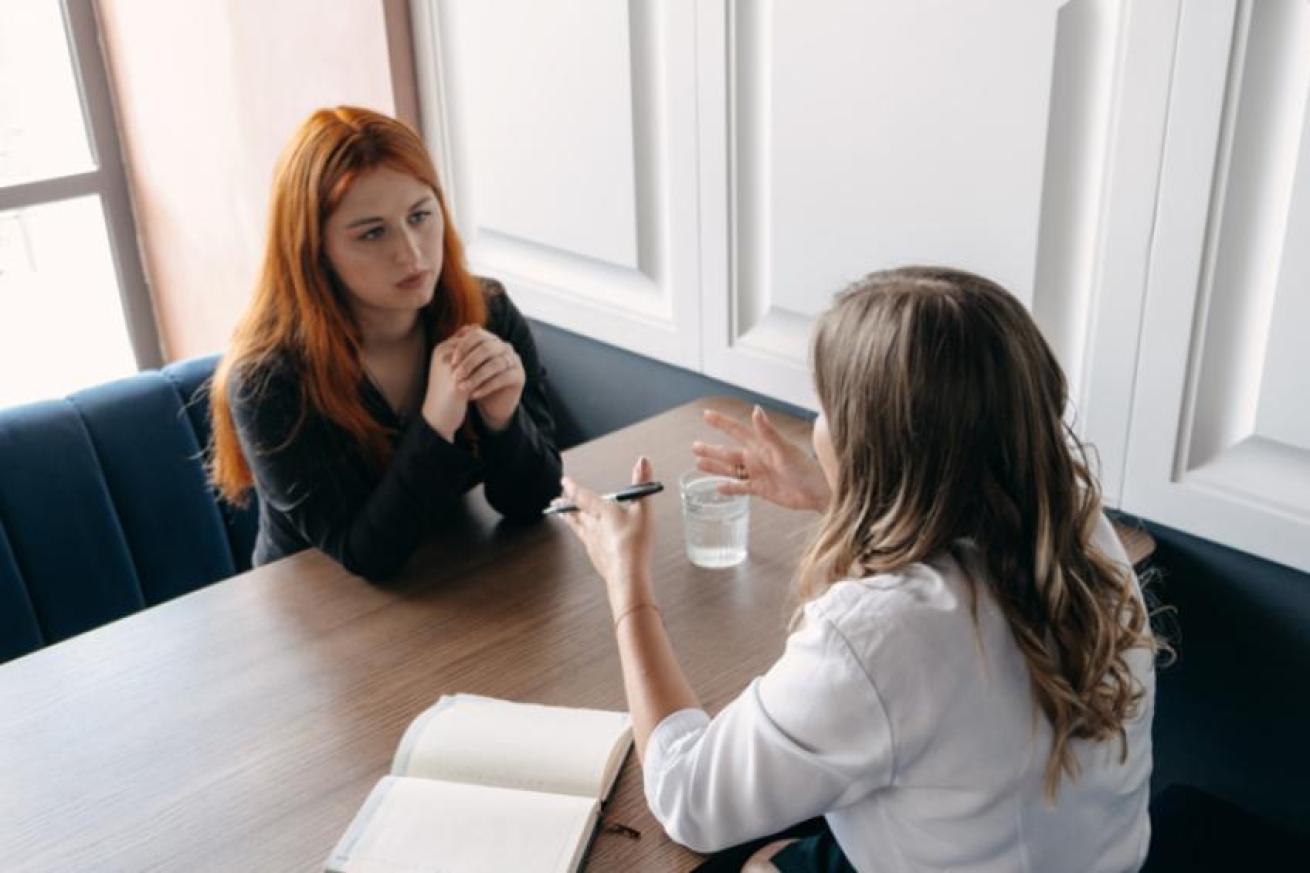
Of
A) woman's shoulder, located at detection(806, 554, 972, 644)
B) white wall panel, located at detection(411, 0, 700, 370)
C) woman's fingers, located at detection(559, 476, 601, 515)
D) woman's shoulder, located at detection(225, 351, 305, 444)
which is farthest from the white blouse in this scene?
white wall panel, located at detection(411, 0, 700, 370)

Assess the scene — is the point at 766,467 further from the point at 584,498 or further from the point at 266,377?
the point at 266,377

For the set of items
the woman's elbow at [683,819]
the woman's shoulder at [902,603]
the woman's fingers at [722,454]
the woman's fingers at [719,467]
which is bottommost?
the woman's elbow at [683,819]

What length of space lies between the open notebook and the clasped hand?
37 cm

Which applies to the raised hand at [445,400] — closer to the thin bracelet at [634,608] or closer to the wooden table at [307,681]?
the wooden table at [307,681]

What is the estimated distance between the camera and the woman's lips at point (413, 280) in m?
1.47

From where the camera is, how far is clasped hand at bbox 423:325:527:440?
1.42 meters

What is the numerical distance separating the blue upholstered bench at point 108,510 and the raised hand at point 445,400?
549mm

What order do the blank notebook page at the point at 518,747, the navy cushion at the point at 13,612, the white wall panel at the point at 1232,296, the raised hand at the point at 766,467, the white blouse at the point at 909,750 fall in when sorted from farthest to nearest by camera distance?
the navy cushion at the point at 13,612 < the raised hand at the point at 766,467 < the white wall panel at the point at 1232,296 < the blank notebook page at the point at 518,747 < the white blouse at the point at 909,750

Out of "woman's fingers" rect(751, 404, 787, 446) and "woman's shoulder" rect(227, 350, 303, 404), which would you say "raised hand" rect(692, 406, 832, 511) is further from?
"woman's shoulder" rect(227, 350, 303, 404)

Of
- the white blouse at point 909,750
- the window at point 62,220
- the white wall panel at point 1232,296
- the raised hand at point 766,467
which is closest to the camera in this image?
the white blouse at point 909,750

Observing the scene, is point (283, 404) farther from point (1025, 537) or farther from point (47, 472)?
point (1025, 537)

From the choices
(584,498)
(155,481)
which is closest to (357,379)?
(584,498)

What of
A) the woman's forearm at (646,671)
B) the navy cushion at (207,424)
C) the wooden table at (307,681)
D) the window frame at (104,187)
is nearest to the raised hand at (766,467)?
the wooden table at (307,681)

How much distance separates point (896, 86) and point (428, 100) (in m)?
0.98
